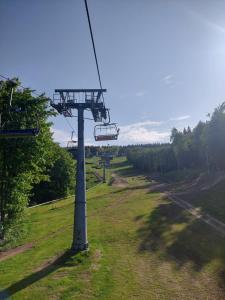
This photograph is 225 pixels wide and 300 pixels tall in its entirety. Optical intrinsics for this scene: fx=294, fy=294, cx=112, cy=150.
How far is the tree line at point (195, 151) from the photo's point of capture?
67812 millimetres

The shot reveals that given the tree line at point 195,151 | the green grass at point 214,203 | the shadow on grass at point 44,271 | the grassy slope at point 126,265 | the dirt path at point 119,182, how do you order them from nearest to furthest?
the grassy slope at point 126,265 → the shadow on grass at point 44,271 → the green grass at point 214,203 → the tree line at point 195,151 → the dirt path at point 119,182

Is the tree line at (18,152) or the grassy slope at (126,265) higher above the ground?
the tree line at (18,152)

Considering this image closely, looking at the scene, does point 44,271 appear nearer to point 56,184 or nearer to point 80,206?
point 80,206

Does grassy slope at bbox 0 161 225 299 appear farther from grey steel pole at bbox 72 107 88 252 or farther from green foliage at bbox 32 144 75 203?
green foliage at bbox 32 144 75 203

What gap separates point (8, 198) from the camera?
28641 millimetres

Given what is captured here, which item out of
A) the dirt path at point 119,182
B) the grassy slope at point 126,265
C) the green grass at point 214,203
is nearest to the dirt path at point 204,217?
the green grass at point 214,203

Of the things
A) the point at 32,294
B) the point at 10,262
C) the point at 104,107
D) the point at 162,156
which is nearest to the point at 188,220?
the point at 104,107

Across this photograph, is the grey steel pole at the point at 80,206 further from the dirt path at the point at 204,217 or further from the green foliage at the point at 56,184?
the green foliage at the point at 56,184

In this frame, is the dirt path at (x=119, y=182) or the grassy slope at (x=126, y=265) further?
the dirt path at (x=119, y=182)

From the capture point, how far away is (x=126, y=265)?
60.2 ft

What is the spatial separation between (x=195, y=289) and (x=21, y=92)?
24058mm

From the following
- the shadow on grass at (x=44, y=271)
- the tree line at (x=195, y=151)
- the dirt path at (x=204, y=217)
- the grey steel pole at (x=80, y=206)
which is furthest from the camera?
the tree line at (x=195, y=151)

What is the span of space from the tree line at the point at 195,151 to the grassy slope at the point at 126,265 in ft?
138

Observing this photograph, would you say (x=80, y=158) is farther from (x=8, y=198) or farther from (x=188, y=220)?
(x=188, y=220)
